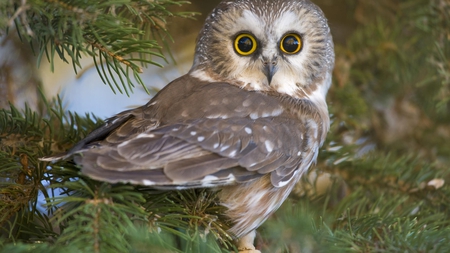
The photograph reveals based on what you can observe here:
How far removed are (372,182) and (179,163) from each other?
1506 mm

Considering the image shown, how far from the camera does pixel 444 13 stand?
10.5 ft

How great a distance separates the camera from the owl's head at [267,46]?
283 cm

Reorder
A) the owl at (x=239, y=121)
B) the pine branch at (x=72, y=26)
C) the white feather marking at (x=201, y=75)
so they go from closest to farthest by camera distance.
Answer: the pine branch at (x=72, y=26) < the owl at (x=239, y=121) < the white feather marking at (x=201, y=75)

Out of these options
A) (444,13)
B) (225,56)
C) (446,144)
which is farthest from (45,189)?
(446,144)

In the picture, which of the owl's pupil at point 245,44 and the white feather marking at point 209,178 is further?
the owl's pupil at point 245,44

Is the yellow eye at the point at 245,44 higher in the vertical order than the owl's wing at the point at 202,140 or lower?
higher

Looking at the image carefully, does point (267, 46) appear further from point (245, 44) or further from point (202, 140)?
point (202, 140)

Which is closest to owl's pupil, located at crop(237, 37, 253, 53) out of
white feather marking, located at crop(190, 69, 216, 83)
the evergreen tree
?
white feather marking, located at crop(190, 69, 216, 83)

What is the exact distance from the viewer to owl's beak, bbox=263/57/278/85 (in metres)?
2.80

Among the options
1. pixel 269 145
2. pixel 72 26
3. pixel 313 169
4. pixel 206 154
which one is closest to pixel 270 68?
pixel 269 145

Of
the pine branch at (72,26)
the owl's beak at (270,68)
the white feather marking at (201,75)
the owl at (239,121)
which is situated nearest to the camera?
the pine branch at (72,26)

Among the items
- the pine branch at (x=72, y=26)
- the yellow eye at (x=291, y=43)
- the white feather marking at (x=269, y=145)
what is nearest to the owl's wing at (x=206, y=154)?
the white feather marking at (x=269, y=145)

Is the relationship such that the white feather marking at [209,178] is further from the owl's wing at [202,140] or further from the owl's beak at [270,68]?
the owl's beak at [270,68]

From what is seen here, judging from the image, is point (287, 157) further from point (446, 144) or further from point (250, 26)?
point (446, 144)
